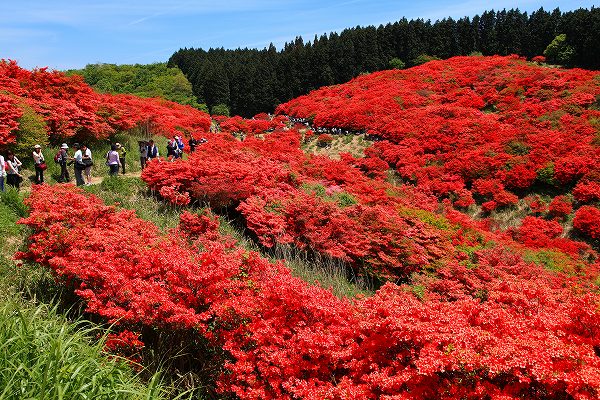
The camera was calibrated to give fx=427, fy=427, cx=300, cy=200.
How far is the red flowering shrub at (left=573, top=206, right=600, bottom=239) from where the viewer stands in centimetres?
1549

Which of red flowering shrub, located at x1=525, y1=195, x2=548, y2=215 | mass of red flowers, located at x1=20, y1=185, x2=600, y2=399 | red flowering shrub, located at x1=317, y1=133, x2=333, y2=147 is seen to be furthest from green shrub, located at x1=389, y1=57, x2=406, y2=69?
mass of red flowers, located at x1=20, y1=185, x2=600, y2=399

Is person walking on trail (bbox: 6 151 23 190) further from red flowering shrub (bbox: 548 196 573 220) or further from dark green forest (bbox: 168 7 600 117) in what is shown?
dark green forest (bbox: 168 7 600 117)

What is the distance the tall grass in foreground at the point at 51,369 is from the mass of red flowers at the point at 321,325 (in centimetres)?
85

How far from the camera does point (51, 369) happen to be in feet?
12.7

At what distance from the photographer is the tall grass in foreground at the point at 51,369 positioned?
3.63 metres

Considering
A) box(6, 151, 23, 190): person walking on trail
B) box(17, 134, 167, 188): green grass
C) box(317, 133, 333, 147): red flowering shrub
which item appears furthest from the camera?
box(317, 133, 333, 147): red flowering shrub

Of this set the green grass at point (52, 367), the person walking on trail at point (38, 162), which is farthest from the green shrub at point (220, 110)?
the green grass at point (52, 367)

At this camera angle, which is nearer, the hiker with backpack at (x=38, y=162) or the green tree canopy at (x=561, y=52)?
the hiker with backpack at (x=38, y=162)

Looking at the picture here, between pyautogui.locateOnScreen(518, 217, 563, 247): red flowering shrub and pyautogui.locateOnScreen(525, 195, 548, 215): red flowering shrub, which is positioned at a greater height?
pyautogui.locateOnScreen(525, 195, 548, 215): red flowering shrub

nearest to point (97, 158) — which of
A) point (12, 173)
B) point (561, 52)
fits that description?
point (12, 173)

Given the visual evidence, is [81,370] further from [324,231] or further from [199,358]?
[324,231]

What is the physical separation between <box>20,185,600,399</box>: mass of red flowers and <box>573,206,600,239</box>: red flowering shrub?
37.7 feet

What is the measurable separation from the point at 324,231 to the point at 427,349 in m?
6.36

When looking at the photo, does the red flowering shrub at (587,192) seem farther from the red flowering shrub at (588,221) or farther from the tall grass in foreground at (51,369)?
the tall grass in foreground at (51,369)
